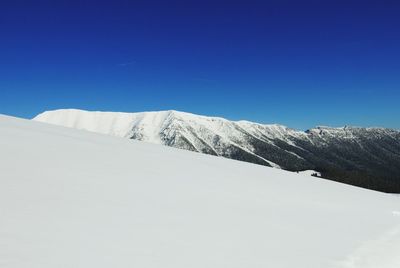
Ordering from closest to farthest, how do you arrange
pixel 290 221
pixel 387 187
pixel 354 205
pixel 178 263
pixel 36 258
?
pixel 36 258 → pixel 178 263 → pixel 290 221 → pixel 354 205 → pixel 387 187

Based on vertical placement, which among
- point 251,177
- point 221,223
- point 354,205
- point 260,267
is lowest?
point 260,267

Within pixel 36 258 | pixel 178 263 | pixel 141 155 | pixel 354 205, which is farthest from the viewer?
pixel 141 155

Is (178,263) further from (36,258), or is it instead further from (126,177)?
(126,177)

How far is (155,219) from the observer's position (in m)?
8.60

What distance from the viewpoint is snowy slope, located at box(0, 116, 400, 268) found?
21.2 feet

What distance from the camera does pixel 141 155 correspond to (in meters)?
16.9

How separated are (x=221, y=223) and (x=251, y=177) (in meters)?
8.25

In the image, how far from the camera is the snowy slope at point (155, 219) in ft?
21.2

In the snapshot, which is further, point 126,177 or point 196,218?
point 126,177

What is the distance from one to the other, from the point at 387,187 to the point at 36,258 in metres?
199

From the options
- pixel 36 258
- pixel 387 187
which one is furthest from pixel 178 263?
pixel 387 187

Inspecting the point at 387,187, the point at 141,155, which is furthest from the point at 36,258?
the point at 387,187

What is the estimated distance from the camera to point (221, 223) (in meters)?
9.39

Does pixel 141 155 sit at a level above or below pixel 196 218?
above
